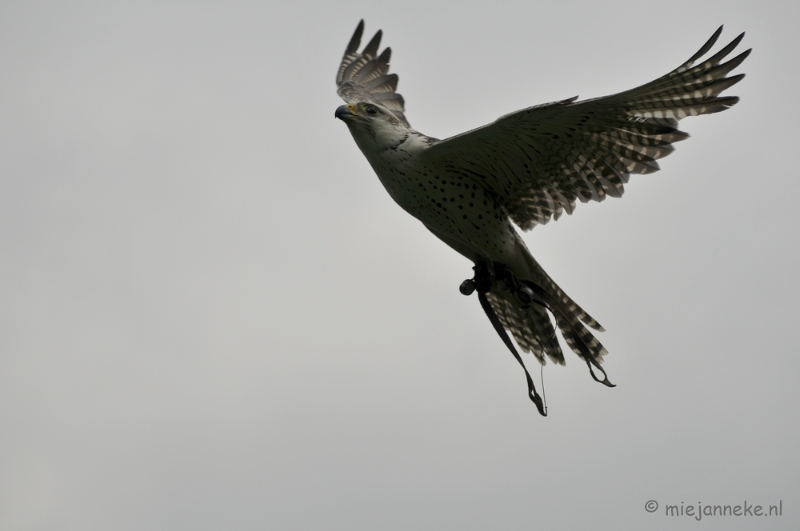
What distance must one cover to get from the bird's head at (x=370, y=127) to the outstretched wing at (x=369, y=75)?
2009mm

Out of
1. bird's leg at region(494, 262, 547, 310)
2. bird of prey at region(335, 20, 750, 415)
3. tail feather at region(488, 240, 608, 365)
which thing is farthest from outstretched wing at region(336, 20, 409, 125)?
bird's leg at region(494, 262, 547, 310)

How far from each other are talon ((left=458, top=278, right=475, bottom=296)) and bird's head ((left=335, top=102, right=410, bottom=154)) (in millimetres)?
1073

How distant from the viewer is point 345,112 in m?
6.09

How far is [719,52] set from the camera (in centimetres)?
546

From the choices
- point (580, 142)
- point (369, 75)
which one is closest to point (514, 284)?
point (580, 142)

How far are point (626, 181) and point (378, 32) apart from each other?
12.2 ft

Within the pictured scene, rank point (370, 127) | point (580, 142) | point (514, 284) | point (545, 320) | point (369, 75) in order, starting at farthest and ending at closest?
1. point (369, 75)
2. point (545, 320)
3. point (514, 284)
4. point (370, 127)
5. point (580, 142)

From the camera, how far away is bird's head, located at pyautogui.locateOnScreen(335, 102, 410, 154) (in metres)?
6.09

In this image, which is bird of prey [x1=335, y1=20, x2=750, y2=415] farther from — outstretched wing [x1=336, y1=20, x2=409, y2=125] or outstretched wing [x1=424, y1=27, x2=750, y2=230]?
outstretched wing [x1=336, y1=20, x2=409, y2=125]

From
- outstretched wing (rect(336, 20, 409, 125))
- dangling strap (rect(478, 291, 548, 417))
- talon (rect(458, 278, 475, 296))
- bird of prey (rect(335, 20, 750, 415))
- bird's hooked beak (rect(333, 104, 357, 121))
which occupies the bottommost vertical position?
dangling strap (rect(478, 291, 548, 417))

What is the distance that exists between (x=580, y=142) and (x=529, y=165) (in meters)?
0.38

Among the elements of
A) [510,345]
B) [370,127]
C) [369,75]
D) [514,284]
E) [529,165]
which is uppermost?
[369,75]

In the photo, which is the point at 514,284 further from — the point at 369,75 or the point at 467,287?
the point at 369,75

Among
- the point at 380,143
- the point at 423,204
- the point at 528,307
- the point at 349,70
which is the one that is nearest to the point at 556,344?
the point at 528,307
